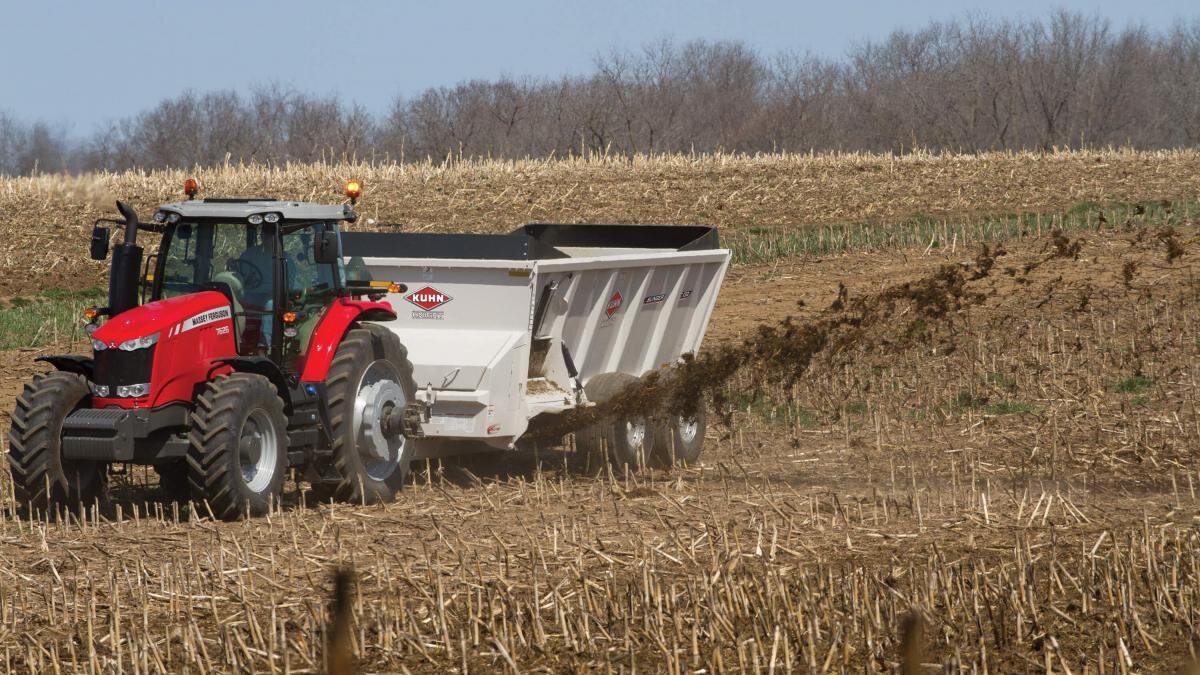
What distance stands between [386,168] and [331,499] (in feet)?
86.3

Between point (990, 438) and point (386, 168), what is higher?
point (386, 168)

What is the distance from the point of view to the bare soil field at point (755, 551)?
522 centimetres

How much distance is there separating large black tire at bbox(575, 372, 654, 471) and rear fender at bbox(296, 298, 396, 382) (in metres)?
1.81

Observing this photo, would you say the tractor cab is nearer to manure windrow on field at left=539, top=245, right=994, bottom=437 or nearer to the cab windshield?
the cab windshield

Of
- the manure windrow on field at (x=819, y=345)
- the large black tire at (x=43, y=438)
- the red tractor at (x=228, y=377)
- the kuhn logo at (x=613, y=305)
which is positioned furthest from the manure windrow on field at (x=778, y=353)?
the large black tire at (x=43, y=438)

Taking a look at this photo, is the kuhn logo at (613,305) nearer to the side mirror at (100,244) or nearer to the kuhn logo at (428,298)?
the kuhn logo at (428,298)

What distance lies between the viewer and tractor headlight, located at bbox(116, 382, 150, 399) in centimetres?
787

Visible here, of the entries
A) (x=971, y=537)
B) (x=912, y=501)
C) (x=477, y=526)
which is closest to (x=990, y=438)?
(x=912, y=501)

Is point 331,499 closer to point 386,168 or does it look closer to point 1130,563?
point 1130,563

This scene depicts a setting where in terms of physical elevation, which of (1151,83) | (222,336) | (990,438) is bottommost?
(990,438)

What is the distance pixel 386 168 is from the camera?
3419 centimetres

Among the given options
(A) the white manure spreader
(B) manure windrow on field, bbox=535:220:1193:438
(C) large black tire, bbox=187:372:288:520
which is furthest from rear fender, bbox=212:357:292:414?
(B) manure windrow on field, bbox=535:220:1193:438

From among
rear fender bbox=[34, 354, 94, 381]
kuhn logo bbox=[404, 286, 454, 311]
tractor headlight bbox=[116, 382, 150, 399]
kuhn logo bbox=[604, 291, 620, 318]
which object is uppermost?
kuhn logo bbox=[404, 286, 454, 311]

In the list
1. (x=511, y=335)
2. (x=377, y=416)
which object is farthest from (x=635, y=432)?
(x=377, y=416)
